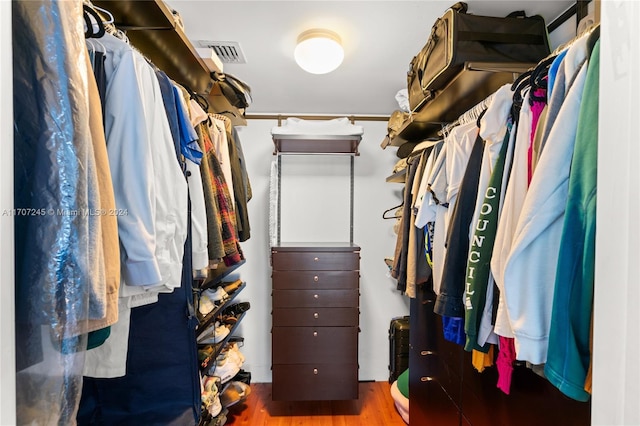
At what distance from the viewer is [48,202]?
1.35 ft

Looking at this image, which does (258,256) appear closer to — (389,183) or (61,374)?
(389,183)

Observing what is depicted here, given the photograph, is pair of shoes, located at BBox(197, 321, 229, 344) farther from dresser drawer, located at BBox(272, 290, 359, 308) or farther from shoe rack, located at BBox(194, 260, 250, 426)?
dresser drawer, located at BBox(272, 290, 359, 308)

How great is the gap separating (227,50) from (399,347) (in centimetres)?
216

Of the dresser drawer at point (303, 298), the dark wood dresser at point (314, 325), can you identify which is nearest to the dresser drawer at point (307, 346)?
the dark wood dresser at point (314, 325)

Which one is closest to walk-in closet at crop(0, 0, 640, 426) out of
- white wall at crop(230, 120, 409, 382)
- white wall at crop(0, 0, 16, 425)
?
white wall at crop(0, 0, 16, 425)

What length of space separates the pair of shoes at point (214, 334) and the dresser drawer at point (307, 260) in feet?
1.46

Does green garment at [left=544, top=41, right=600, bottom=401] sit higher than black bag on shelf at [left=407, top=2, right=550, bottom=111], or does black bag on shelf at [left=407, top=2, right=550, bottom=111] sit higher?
black bag on shelf at [left=407, top=2, right=550, bottom=111]

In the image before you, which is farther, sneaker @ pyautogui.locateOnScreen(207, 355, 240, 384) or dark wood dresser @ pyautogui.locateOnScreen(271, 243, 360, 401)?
dark wood dresser @ pyautogui.locateOnScreen(271, 243, 360, 401)

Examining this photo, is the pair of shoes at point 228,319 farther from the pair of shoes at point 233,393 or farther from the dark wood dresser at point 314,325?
the pair of shoes at point 233,393

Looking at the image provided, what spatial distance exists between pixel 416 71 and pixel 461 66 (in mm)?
366

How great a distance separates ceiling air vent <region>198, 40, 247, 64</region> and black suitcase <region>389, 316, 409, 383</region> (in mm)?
1987

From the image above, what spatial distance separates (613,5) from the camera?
1.19 ft

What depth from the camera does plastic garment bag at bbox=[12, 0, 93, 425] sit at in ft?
1.29

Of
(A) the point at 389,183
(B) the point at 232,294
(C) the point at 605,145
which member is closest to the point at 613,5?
(C) the point at 605,145
